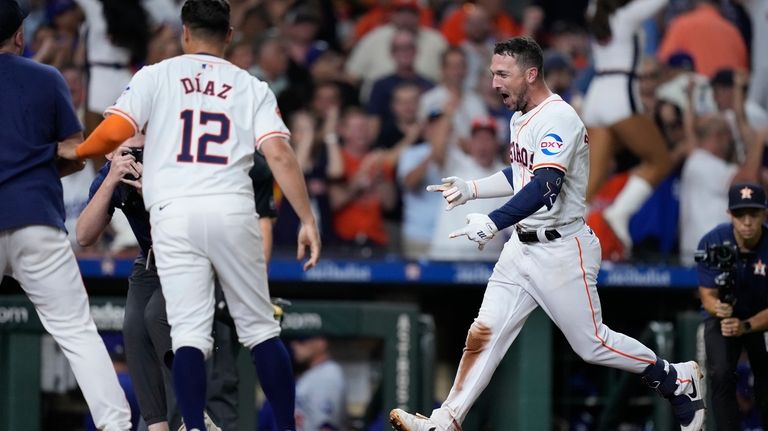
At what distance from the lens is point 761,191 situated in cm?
737

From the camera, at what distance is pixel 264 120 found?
5434 millimetres

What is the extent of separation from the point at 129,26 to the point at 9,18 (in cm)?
489

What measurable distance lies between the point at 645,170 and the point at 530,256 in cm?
497

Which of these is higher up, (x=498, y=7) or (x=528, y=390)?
(x=498, y=7)

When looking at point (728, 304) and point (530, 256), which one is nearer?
point (530, 256)

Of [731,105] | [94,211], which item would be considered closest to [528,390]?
[731,105]

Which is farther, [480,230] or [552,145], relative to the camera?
[552,145]

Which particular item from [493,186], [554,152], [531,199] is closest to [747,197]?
[493,186]

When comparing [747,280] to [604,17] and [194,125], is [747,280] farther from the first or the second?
[604,17]

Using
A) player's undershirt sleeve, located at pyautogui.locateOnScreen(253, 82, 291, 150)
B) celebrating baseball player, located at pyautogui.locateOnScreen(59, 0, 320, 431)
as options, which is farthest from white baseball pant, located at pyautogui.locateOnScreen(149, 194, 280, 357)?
player's undershirt sleeve, located at pyautogui.locateOnScreen(253, 82, 291, 150)

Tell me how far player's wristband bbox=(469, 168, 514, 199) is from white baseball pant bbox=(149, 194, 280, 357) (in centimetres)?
124

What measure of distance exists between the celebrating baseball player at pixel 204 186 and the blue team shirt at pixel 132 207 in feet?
1.44

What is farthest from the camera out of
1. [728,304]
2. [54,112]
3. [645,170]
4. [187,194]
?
[645,170]

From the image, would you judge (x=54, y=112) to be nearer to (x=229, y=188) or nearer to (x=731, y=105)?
(x=229, y=188)
